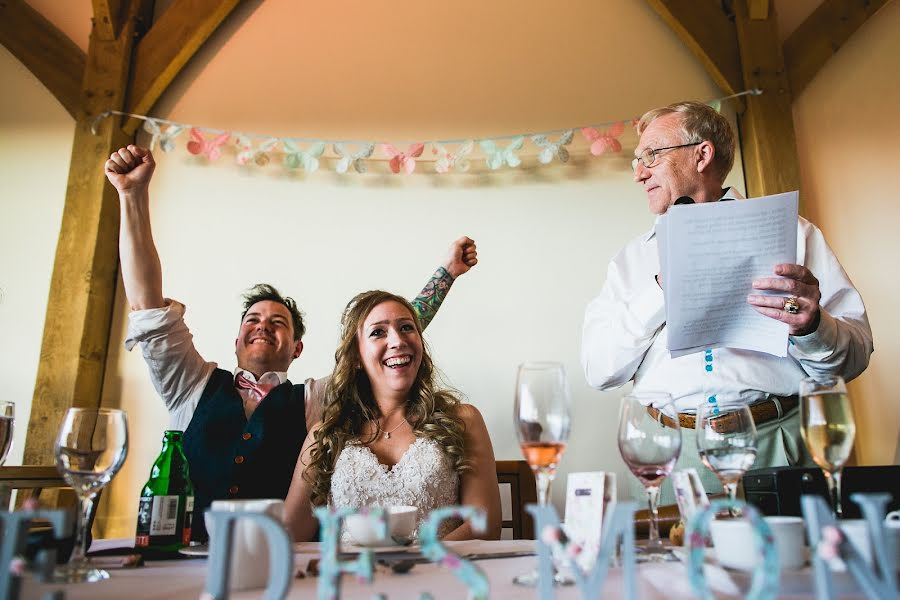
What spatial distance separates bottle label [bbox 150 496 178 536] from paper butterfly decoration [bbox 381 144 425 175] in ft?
5.94

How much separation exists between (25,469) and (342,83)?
1833 millimetres

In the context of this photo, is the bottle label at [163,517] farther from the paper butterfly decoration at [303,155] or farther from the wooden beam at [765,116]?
the wooden beam at [765,116]

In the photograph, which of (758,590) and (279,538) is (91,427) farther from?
(758,590)

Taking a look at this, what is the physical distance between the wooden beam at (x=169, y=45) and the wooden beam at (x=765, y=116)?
211cm

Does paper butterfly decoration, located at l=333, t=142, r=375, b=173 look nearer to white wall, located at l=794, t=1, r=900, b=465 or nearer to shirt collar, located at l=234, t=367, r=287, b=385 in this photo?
shirt collar, located at l=234, t=367, r=287, b=385

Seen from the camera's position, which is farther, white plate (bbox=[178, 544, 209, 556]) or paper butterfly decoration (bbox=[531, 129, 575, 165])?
paper butterfly decoration (bbox=[531, 129, 575, 165])

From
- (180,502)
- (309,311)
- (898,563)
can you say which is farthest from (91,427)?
(309,311)

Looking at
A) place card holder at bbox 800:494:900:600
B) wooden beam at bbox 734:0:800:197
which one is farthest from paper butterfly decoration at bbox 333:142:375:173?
place card holder at bbox 800:494:900:600

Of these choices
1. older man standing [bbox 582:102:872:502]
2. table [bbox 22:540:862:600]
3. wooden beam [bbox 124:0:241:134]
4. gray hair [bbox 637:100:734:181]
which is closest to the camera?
table [bbox 22:540:862:600]

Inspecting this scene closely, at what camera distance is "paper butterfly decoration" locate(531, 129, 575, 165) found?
2527 millimetres

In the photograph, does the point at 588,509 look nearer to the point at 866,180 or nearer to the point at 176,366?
the point at 176,366

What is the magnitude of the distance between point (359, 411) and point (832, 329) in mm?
1189

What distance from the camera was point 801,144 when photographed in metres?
2.63

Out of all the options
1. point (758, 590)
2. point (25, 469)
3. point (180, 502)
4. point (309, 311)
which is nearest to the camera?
point (758, 590)
